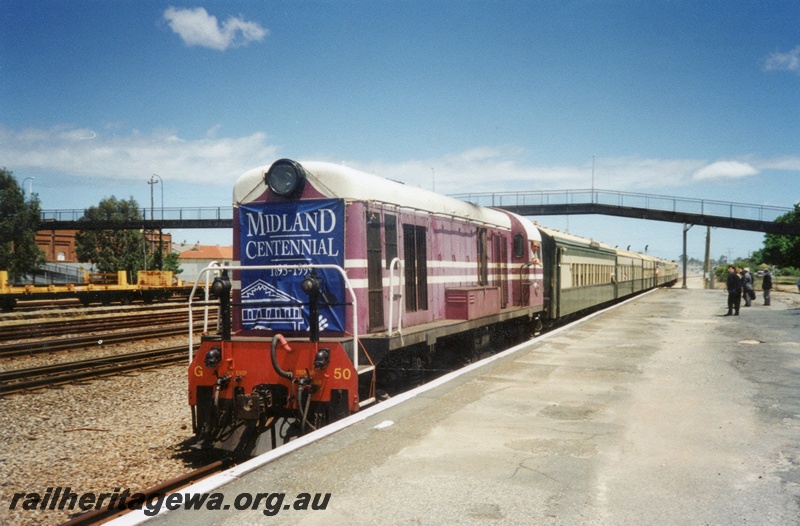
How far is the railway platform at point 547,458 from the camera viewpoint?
13.2ft

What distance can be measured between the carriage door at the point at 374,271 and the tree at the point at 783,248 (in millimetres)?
70609

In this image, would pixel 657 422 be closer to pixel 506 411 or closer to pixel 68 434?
pixel 506 411

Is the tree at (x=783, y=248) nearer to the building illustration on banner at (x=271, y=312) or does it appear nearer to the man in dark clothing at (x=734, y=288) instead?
the man in dark clothing at (x=734, y=288)

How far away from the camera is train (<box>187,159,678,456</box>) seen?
645cm

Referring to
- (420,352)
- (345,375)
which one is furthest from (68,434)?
(420,352)

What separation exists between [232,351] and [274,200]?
6.59 ft

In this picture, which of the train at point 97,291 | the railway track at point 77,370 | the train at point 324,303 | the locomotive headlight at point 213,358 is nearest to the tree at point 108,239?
the train at point 97,291

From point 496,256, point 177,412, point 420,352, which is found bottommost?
point 177,412

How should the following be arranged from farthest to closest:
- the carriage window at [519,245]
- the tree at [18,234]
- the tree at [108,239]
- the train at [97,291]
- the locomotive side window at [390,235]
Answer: the tree at [108,239] < the tree at [18,234] < the train at [97,291] < the carriage window at [519,245] < the locomotive side window at [390,235]

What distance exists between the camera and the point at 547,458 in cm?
507

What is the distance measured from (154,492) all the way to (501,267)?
8813 millimetres

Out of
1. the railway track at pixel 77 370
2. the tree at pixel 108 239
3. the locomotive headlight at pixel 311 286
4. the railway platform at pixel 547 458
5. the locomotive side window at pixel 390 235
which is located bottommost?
the railway track at pixel 77 370

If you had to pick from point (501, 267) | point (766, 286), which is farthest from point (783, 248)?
point (501, 267)

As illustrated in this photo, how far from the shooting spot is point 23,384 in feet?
32.7
